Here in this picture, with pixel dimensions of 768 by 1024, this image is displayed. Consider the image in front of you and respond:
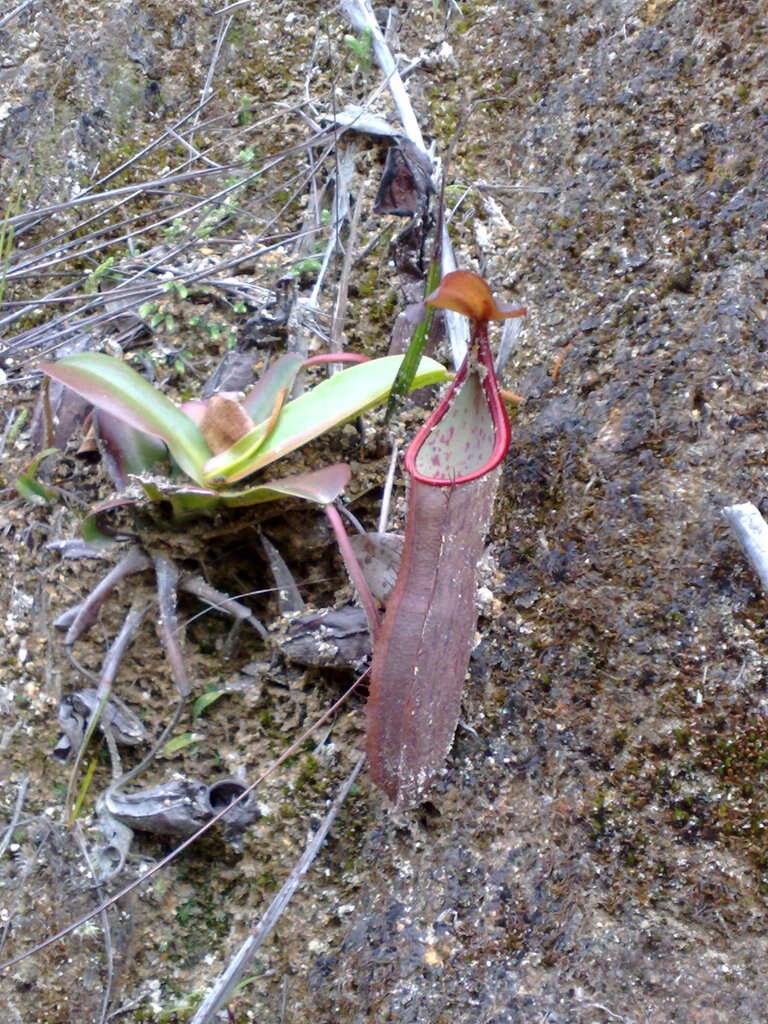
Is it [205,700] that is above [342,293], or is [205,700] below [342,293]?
below

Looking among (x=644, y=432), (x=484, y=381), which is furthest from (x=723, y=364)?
(x=484, y=381)

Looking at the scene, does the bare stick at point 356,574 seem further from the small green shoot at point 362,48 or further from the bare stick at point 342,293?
the small green shoot at point 362,48

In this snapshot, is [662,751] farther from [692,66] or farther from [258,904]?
[692,66]

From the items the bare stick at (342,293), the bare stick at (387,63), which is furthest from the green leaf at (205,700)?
the bare stick at (387,63)

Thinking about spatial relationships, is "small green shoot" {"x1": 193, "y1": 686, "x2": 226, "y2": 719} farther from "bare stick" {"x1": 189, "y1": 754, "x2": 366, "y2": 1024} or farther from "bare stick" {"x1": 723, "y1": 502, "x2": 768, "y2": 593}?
"bare stick" {"x1": 723, "y1": 502, "x2": 768, "y2": 593}

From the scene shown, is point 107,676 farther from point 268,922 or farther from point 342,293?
point 342,293

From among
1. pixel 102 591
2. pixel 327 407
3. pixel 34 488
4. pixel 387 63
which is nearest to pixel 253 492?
pixel 327 407
